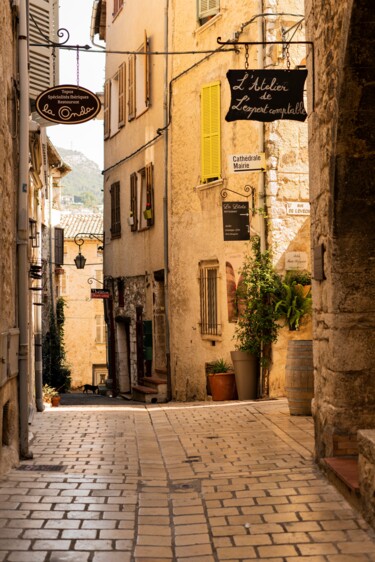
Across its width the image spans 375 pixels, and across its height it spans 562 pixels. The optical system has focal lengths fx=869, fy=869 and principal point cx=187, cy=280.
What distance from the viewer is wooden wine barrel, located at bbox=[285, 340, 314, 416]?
30.6ft

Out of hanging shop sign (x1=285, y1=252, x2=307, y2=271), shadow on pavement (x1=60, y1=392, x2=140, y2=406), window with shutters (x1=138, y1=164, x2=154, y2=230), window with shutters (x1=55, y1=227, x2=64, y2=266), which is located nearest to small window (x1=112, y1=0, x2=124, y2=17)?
window with shutters (x1=138, y1=164, x2=154, y2=230)

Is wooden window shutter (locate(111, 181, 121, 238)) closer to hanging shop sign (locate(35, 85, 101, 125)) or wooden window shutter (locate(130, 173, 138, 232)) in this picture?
wooden window shutter (locate(130, 173, 138, 232))

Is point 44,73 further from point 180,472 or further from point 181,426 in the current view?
point 180,472

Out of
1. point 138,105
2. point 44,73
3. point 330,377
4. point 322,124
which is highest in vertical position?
point 138,105

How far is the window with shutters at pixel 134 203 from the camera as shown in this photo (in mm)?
19453

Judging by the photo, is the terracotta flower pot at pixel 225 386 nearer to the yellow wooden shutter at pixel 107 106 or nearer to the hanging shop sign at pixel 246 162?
the hanging shop sign at pixel 246 162

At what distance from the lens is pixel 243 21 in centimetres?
1407

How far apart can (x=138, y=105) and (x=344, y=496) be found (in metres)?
14.6

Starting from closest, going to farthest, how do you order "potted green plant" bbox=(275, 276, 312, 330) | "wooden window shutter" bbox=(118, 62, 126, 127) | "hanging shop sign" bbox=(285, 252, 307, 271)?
1. "potted green plant" bbox=(275, 276, 312, 330)
2. "hanging shop sign" bbox=(285, 252, 307, 271)
3. "wooden window shutter" bbox=(118, 62, 126, 127)

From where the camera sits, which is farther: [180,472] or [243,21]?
[243,21]

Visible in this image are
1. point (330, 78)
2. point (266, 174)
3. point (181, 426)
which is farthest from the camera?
point (266, 174)

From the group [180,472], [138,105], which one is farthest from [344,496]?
[138,105]

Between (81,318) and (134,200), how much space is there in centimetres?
2151

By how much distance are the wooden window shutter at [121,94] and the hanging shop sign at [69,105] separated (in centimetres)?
1083
